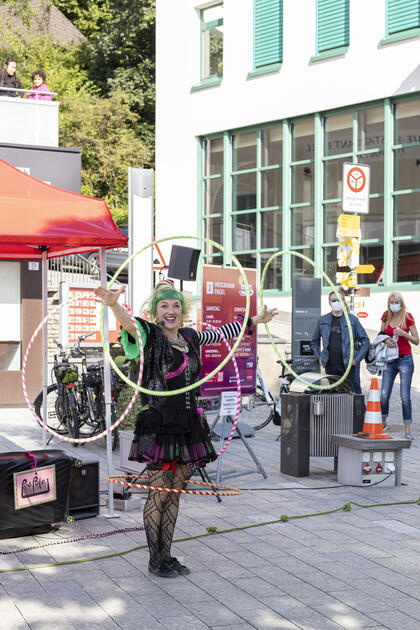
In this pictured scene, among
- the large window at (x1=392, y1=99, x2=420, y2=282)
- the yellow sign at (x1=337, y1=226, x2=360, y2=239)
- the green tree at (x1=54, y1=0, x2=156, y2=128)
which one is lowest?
the yellow sign at (x1=337, y1=226, x2=360, y2=239)

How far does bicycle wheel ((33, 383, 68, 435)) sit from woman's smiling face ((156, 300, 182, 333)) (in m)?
5.89

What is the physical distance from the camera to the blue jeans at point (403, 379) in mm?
11685

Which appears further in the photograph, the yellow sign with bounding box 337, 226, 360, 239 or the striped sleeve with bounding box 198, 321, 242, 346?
the yellow sign with bounding box 337, 226, 360, 239

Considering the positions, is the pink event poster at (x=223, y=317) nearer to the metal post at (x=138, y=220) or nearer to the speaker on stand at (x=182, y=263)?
the speaker on stand at (x=182, y=263)

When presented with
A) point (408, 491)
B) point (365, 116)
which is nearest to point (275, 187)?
point (365, 116)

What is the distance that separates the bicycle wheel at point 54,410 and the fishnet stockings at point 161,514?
19.0 ft

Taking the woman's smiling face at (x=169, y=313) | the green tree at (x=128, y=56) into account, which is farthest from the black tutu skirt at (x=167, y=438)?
the green tree at (x=128, y=56)

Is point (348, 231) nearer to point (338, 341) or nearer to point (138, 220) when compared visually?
point (338, 341)

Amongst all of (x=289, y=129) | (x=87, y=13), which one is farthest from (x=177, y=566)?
(x=87, y=13)

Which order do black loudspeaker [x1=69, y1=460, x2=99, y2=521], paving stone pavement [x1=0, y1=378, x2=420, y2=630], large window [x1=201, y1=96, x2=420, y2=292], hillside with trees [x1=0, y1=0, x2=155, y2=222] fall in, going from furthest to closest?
hillside with trees [x1=0, y1=0, x2=155, y2=222] → large window [x1=201, y1=96, x2=420, y2=292] → black loudspeaker [x1=69, y1=460, x2=99, y2=521] → paving stone pavement [x1=0, y1=378, x2=420, y2=630]

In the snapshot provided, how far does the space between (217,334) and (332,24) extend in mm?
17089

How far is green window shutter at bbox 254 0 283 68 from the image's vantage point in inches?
891

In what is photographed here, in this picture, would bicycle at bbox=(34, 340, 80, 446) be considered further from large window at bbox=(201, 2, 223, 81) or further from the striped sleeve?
large window at bbox=(201, 2, 223, 81)

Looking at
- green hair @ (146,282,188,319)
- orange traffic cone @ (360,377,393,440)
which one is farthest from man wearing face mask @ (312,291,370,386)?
green hair @ (146,282,188,319)
